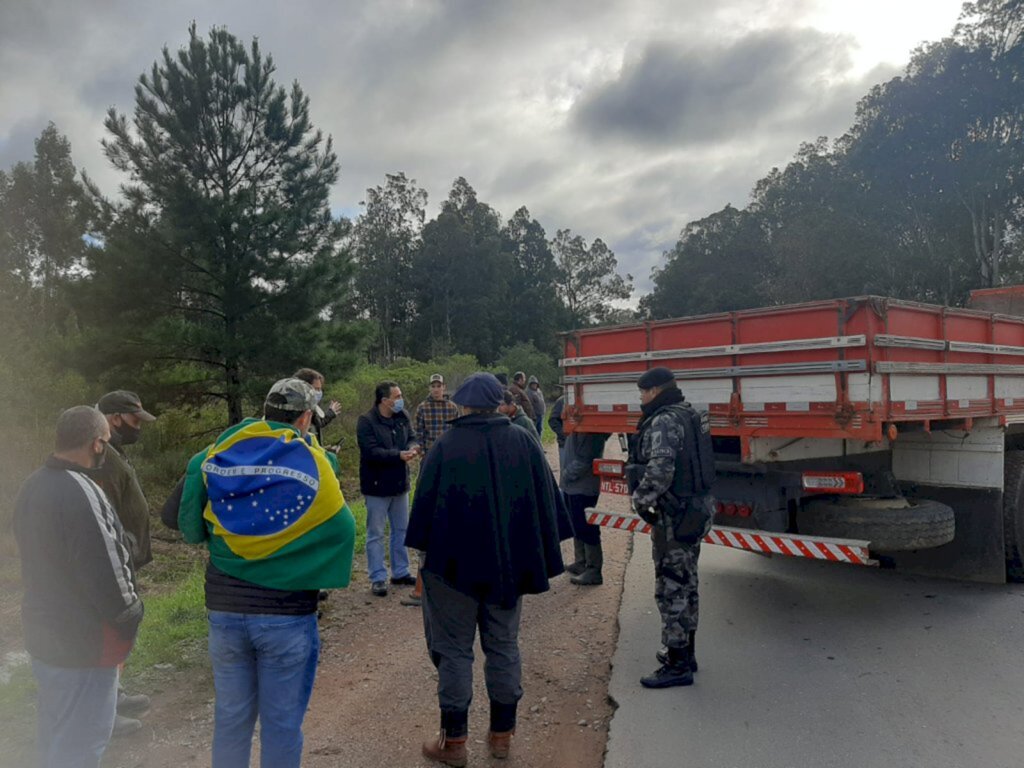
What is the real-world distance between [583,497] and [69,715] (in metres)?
4.41

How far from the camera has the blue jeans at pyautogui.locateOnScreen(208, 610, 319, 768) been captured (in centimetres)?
251

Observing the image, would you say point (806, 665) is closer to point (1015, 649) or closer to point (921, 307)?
point (1015, 649)

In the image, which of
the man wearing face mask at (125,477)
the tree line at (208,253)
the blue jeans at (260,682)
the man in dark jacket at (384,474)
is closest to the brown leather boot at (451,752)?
the blue jeans at (260,682)

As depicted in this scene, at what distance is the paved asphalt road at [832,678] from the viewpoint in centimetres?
334

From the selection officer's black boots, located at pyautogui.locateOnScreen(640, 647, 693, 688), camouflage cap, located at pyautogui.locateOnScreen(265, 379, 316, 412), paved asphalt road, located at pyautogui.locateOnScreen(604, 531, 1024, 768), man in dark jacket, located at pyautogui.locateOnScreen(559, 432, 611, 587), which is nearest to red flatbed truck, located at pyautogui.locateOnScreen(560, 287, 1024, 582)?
man in dark jacket, located at pyautogui.locateOnScreen(559, 432, 611, 587)

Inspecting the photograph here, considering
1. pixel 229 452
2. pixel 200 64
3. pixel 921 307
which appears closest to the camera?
pixel 229 452

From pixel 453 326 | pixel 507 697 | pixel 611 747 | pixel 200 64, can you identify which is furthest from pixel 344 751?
pixel 453 326

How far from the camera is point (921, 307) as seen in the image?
4941 mm

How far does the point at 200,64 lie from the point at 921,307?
1216 centimetres

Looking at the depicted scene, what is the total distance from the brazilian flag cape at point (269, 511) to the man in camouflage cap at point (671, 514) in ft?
6.90

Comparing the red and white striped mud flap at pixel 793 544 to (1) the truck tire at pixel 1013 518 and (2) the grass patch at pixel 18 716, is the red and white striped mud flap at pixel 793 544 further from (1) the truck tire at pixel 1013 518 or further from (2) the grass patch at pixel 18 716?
(2) the grass patch at pixel 18 716

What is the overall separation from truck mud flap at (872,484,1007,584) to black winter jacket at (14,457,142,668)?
17.9ft

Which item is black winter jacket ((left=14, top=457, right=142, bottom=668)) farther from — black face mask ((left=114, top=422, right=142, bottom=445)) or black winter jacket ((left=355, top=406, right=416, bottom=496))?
black winter jacket ((left=355, top=406, right=416, bottom=496))

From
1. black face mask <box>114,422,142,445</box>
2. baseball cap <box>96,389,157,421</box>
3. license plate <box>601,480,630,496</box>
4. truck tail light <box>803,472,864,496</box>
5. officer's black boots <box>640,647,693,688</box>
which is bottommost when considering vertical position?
officer's black boots <box>640,647,693,688</box>
